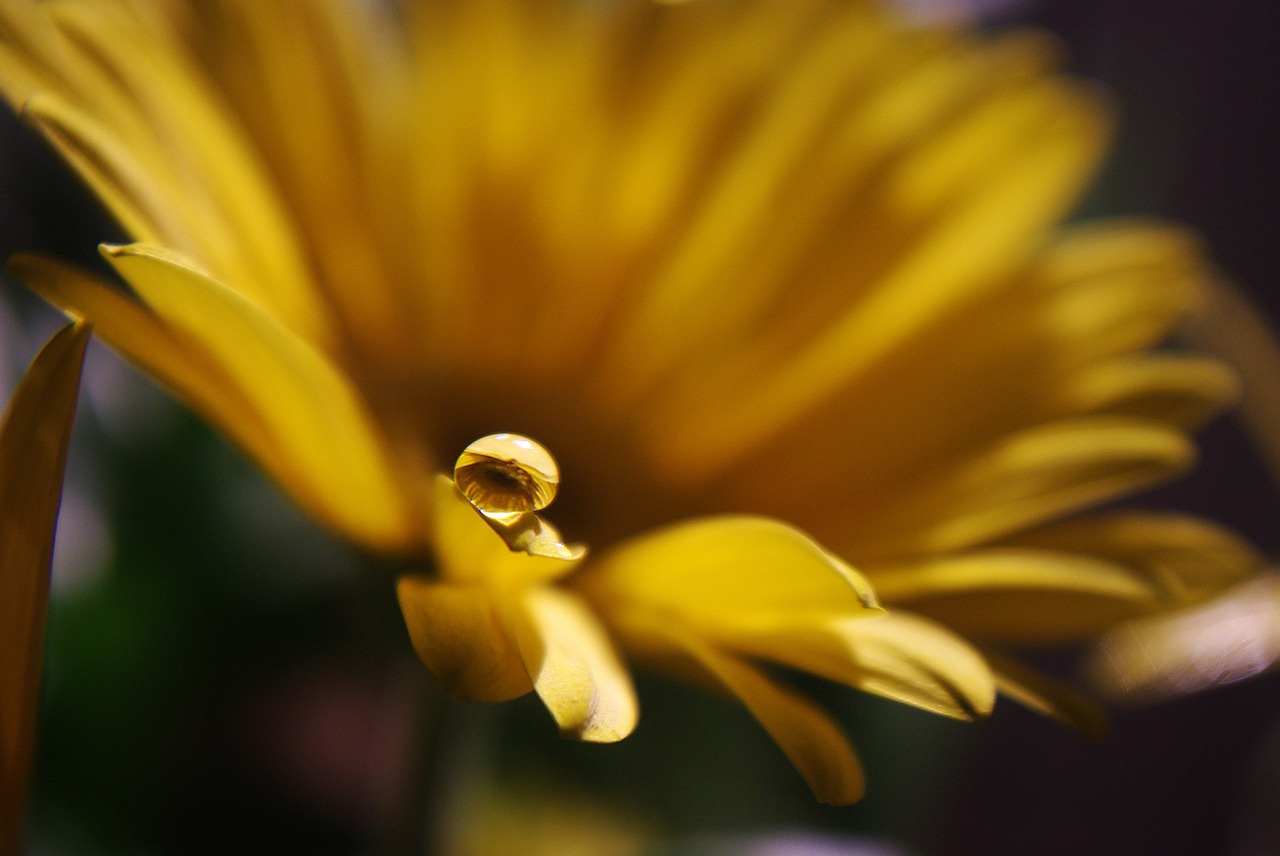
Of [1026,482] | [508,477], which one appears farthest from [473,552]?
[1026,482]

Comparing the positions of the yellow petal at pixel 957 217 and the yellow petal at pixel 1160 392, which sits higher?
the yellow petal at pixel 957 217

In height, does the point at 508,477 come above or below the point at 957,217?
below

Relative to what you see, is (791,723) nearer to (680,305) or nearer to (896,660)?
(896,660)

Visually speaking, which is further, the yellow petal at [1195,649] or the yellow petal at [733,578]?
the yellow petal at [1195,649]

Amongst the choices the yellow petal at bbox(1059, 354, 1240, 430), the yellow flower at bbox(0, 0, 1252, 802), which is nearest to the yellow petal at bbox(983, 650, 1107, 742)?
the yellow flower at bbox(0, 0, 1252, 802)

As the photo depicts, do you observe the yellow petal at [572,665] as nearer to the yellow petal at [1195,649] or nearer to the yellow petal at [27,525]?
the yellow petal at [27,525]

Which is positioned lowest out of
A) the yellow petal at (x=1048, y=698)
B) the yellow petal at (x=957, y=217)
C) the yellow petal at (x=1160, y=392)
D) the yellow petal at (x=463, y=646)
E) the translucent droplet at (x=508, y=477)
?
the yellow petal at (x=463, y=646)

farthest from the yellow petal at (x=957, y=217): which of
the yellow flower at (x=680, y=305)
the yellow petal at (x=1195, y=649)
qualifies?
the yellow petal at (x=1195, y=649)
